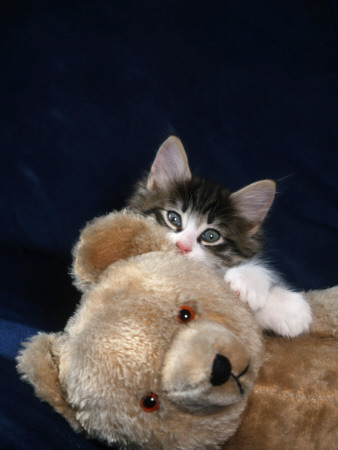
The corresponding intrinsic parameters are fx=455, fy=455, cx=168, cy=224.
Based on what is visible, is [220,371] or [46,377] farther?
[46,377]

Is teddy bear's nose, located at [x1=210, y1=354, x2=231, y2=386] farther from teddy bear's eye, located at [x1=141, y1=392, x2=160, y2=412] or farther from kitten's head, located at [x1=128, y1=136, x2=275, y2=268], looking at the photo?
kitten's head, located at [x1=128, y1=136, x2=275, y2=268]

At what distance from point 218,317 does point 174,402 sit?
178 mm

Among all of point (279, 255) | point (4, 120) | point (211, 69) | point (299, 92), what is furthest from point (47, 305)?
point (299, 92)

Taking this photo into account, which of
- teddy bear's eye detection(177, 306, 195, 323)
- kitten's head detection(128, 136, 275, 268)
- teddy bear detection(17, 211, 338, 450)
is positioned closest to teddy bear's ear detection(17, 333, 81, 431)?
teddy bear detection(17, 211, 338, 450)

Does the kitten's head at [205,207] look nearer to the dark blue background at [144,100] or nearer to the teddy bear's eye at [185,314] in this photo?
the dark blue background at [144,100]

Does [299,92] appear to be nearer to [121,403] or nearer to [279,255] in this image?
[279,255]

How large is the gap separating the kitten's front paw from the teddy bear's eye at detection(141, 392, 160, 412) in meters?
0.37

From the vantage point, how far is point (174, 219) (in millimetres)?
1650

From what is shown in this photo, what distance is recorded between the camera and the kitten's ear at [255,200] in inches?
64.5

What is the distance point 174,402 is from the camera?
760mm

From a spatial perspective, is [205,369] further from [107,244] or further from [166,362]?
[107,244]

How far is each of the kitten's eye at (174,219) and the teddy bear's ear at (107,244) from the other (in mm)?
636

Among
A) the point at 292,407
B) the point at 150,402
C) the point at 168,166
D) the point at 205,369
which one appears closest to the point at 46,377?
the point at 150,402

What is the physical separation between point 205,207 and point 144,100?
537mm
